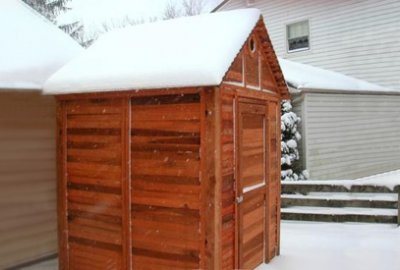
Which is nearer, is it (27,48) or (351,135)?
(27,48)

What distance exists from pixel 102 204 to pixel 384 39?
45.6 ft

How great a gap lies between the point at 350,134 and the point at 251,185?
8843 mm

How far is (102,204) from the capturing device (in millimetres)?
5934

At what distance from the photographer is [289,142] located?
12.2m

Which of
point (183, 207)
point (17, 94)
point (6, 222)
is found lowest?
point (6, 222)

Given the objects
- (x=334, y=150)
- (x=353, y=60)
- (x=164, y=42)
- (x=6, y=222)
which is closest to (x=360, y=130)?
(x=334, y=150)

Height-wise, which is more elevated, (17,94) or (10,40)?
(10,40)

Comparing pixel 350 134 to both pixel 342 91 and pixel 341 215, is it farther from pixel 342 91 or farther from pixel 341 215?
pixel 341 215

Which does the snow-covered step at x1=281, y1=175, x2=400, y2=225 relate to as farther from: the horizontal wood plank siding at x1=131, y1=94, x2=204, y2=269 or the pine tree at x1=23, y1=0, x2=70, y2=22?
the pine tree at x1=23, y1=0, x2=70, y2=22

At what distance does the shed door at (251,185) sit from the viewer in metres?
5.79

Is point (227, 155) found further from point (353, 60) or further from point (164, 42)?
point (353, 60)

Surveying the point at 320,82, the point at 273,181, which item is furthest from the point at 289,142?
the point at 273,181

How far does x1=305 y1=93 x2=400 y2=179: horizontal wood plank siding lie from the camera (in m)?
12.8

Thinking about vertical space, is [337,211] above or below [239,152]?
below
